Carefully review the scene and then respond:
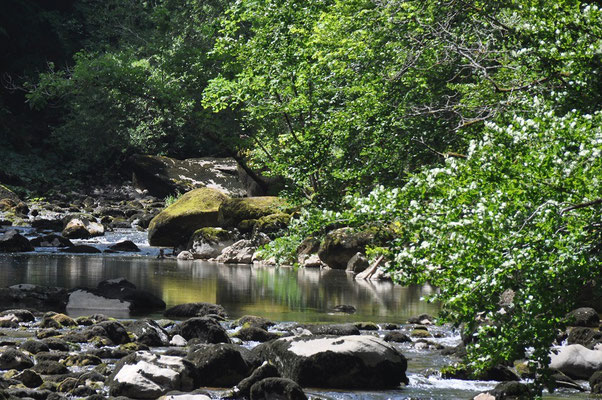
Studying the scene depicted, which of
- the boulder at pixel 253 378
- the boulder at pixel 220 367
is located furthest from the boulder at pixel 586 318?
the boulder at pixel 220 367

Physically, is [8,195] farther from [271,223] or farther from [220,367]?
[220,367]

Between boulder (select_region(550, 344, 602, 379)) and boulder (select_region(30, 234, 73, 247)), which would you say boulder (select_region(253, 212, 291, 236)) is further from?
boulder (select_region(550, 344, 602, 379))

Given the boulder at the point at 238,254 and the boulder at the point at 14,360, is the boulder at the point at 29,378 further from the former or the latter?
the boulder at the point at 238,254

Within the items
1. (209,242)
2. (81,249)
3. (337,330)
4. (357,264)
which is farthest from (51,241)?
(337,330)

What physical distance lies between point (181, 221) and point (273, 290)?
1232 centimetres

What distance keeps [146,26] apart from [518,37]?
50195 millimetres

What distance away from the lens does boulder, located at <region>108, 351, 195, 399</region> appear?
8602mm

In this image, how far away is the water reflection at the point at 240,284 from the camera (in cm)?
1684

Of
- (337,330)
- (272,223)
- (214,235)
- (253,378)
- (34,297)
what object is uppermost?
(272,223)

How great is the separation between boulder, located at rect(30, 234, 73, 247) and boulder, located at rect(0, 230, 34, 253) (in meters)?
1.35

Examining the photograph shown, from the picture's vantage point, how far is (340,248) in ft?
90.0

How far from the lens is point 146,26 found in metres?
56.6

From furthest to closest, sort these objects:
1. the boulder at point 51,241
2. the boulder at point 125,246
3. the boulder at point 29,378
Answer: the boulder at point 125,246
the boulder at point 51,241
the boulder at point 29,378

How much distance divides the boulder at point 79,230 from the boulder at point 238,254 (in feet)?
21.5
